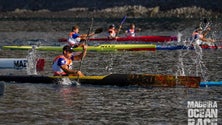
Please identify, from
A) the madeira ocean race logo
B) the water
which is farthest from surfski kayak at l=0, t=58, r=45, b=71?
the madeira ocean race logo

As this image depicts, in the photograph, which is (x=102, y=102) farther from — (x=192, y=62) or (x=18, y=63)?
(x=192, y=62)

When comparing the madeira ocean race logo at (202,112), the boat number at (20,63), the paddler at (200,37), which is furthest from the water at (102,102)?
the paddler at (200,37)

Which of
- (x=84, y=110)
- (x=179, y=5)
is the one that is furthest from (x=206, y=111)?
(x=179, y=5)

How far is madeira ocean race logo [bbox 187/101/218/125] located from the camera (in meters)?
20.5

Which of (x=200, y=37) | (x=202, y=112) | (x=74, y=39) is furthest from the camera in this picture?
(x=200, y=37)

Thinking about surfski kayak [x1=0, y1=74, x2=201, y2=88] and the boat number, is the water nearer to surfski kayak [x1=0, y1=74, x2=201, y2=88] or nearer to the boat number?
surfski kayak [x1=0, y1=74, x2=201, y2=88]

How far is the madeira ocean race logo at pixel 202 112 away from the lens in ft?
67.3

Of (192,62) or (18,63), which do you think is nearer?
(18,63)

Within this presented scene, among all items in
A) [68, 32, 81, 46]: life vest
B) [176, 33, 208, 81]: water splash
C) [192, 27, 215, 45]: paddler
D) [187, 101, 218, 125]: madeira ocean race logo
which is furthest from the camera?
[192, 27, 215, 45]: paddler

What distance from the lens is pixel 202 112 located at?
21.6 metres

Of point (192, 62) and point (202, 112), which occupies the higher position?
point (202, 112)

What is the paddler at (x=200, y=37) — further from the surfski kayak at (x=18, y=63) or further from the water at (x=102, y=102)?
the surfski kayak at (x=18, y=63)

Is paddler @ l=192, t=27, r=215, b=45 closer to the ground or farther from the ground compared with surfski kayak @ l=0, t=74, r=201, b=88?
farther from the ground

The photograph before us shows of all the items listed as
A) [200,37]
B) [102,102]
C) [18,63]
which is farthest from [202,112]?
[200,37]
